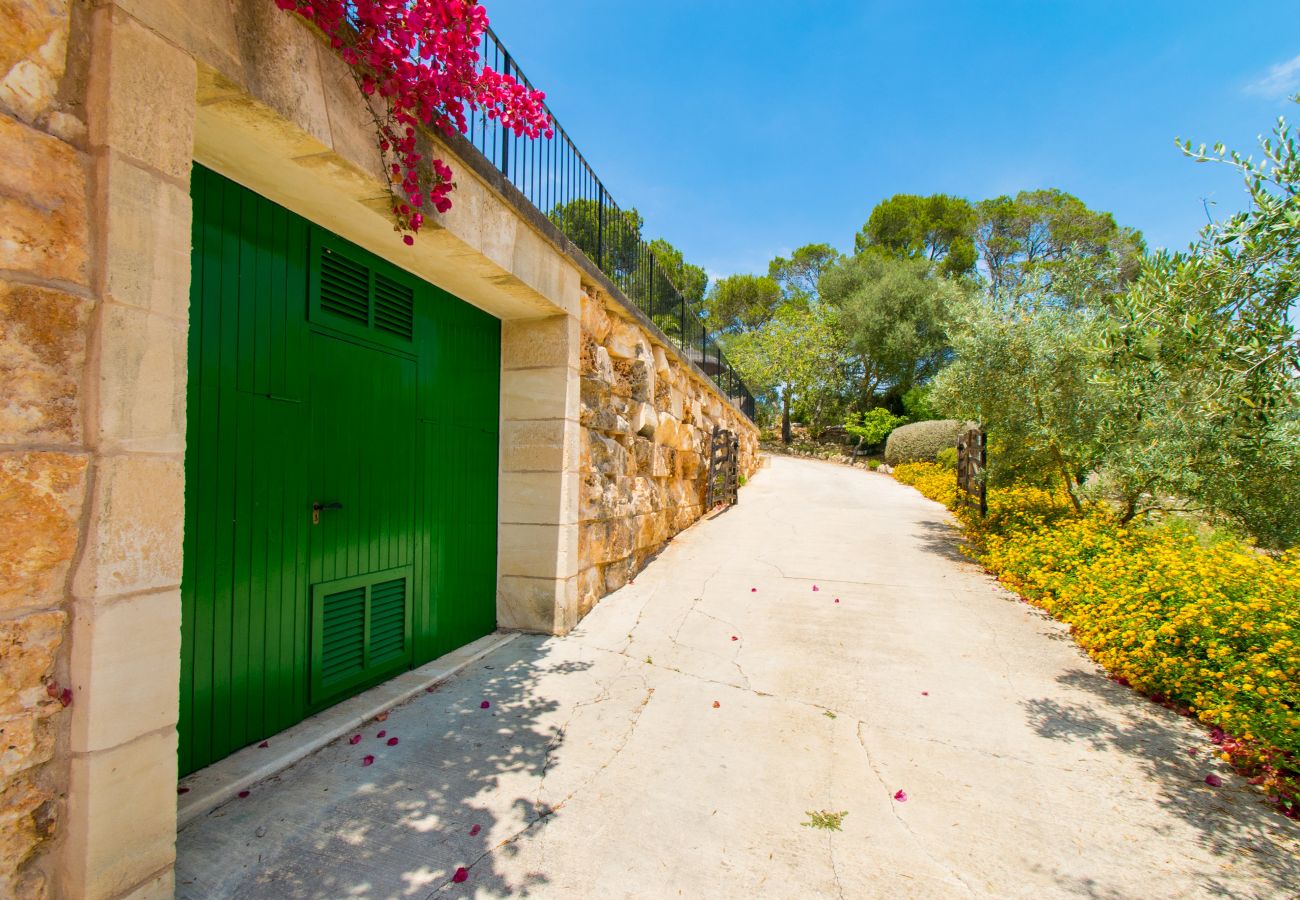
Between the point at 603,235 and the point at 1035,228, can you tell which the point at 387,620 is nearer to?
the point at 603,235

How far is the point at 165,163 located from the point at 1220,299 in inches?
177

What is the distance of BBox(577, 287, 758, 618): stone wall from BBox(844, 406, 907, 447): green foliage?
1745cm

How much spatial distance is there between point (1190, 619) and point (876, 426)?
2069cm

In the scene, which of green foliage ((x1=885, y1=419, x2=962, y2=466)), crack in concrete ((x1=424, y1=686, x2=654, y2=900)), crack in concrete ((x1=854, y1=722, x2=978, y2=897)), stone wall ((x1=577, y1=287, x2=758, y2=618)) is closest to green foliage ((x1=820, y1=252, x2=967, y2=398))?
green foliage ((x1=885, y1=419, x2=962, y2=466))

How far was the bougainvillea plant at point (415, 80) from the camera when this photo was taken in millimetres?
2230

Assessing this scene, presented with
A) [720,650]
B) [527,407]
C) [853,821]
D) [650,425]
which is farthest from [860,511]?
[853,821]

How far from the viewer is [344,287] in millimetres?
3074

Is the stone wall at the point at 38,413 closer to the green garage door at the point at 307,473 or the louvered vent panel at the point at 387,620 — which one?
the green garage door at the point at 307,473

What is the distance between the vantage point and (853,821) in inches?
94.1

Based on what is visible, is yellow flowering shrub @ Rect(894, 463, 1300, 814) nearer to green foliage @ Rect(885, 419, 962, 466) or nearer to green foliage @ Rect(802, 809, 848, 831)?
green foliage @ Rect(802, 809, 848, 831)

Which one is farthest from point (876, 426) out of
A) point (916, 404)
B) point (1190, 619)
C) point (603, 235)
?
point (1190, 619)

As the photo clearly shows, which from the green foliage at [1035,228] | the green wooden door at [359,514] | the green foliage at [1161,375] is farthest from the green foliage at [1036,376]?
the green foliage at [1035,228]

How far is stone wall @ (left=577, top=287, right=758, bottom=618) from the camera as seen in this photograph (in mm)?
4797

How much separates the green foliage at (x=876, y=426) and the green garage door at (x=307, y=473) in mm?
21680
